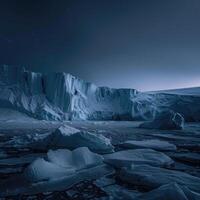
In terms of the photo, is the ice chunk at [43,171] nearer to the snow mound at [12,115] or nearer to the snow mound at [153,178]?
the snow mound at [153,178]

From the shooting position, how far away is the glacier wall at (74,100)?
2120 cm

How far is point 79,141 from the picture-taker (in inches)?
196

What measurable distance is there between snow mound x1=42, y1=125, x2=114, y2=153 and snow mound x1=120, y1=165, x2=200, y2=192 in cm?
189

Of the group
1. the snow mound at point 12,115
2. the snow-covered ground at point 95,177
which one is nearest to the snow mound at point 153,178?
the snow-covered ground at point 95,177

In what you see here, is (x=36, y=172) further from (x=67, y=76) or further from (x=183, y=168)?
(x=67, y=76)

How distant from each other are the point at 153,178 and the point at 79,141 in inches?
108

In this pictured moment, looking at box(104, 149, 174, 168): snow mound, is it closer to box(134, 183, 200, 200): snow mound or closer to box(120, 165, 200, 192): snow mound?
box(120, 165, 200, 192): snow mound

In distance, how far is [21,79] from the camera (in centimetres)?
2203

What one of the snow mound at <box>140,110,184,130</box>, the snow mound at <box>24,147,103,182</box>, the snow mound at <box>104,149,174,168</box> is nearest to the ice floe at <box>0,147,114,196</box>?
the snow mound at <box>24,147,103,182</box>

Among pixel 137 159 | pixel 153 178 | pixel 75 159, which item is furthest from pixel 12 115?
pixel 153 178

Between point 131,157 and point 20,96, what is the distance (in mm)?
19822

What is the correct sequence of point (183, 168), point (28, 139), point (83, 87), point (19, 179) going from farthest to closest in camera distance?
point (83, 87)
point (28, 139)
point (183, 168)
point (19, 179)

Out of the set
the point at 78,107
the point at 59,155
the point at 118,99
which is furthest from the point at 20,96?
the point at 59,155

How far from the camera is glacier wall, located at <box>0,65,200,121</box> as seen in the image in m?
21.2
